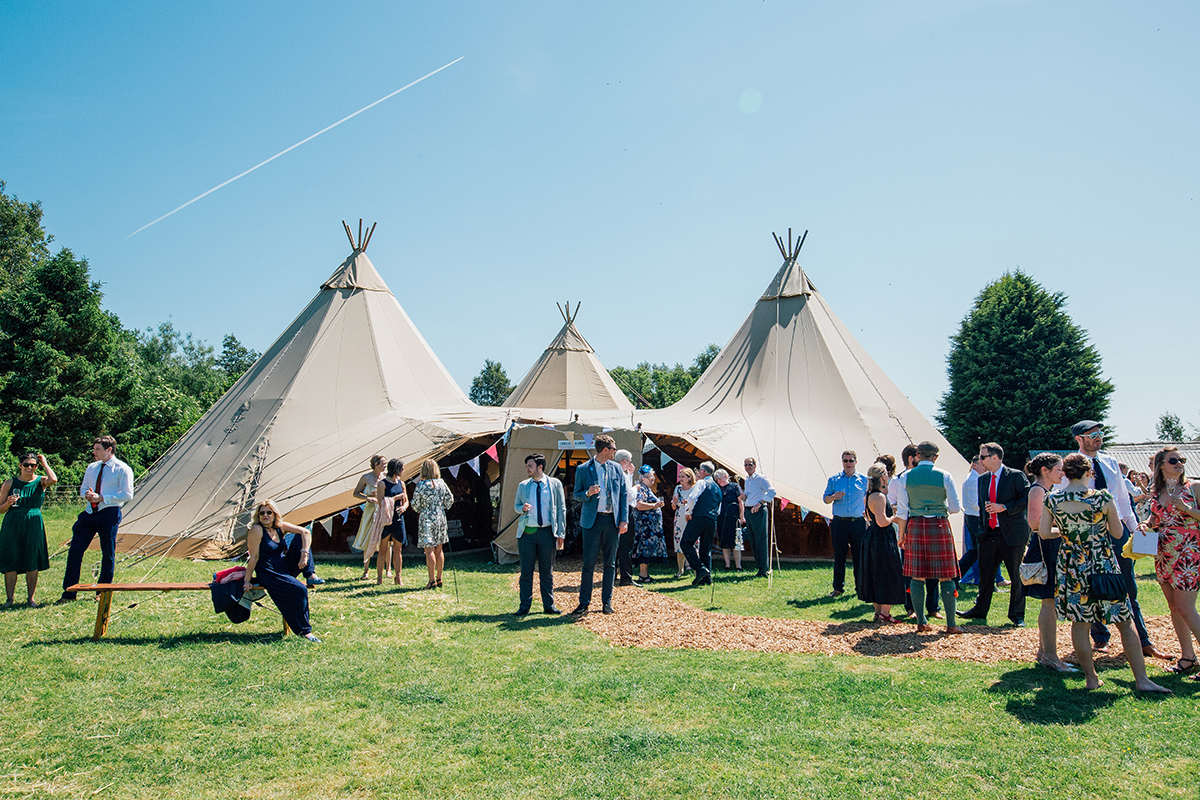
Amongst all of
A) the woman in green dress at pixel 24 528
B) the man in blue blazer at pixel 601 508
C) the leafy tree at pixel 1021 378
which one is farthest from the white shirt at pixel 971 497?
the leafy tree at pixel 1021 378

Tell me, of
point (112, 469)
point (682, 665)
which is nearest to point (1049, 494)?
point (682, 665)

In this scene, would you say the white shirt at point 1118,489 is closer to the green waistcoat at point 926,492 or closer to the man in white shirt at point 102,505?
the green waistcoat at point 926,492

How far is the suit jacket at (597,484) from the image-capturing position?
620 cm

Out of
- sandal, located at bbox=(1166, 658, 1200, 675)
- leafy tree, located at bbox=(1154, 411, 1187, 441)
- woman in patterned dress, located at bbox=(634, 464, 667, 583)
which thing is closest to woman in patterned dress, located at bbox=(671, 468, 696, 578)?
woman in patterned dress, located at bbox=(634, 464, 667, 583)

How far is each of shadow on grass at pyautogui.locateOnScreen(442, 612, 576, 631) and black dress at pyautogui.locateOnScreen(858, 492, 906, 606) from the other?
252 centimetres

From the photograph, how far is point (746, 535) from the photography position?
1006cm

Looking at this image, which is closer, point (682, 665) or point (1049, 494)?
point (1049, 494)

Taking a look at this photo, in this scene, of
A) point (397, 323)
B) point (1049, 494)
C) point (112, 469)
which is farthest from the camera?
point (397, 323)

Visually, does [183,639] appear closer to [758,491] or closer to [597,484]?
[597,484]

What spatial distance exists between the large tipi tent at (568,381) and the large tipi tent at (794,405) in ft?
13.5

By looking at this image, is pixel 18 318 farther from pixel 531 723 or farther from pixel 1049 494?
pixel 1049 494

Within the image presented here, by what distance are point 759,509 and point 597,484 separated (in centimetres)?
353

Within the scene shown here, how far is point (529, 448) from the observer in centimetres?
980

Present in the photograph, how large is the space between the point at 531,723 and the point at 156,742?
177 cm
